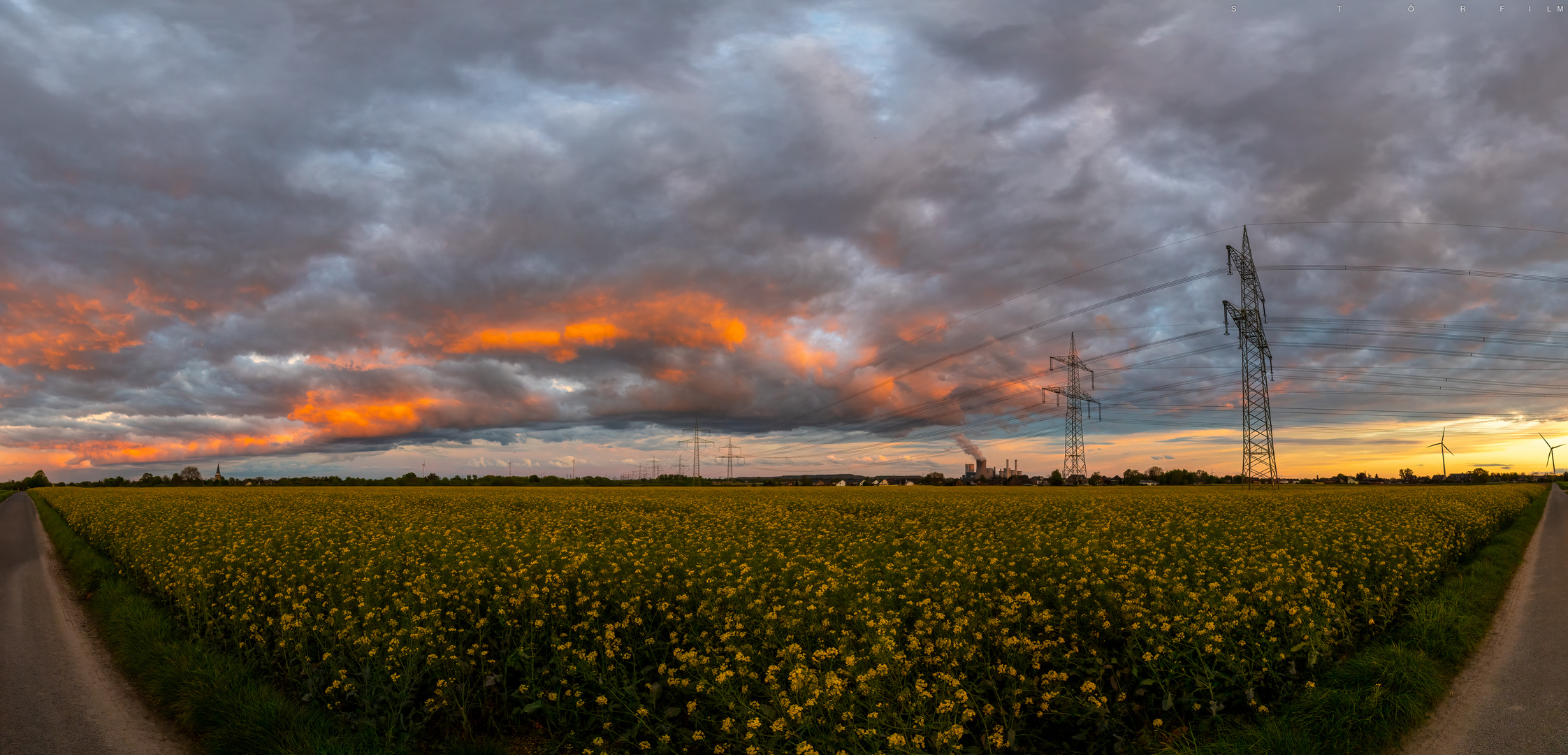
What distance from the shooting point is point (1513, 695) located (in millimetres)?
9836

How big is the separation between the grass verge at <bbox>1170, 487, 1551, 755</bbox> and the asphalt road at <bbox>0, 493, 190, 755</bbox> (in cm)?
1254

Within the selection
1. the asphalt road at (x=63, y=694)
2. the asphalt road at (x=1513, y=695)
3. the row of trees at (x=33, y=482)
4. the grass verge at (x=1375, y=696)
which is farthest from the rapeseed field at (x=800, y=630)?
the row of trees at (x=33, y=482)

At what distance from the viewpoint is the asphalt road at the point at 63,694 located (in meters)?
8.86

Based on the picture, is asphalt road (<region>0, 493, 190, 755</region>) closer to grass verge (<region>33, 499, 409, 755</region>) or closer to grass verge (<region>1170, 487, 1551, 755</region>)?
grass verge (<region>33, 499, 409, 755</region>)

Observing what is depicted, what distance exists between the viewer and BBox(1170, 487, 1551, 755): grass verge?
7926mm

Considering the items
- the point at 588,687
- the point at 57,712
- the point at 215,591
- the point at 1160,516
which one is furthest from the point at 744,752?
the point at 1160,516

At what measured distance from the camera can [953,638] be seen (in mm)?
8977

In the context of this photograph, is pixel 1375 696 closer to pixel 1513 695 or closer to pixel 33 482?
pixel 1513 695

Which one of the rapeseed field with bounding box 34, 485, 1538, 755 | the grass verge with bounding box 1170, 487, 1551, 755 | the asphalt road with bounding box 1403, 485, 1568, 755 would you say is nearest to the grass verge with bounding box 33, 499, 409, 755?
the rapeseed field with bounding box 34, 485, 1538, 755

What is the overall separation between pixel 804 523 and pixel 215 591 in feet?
49.7

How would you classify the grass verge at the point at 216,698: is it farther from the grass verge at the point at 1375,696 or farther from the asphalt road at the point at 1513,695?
the asphalt road at the point at 1513,695

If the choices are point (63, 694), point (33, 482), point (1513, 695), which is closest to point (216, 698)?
point (63, 694)

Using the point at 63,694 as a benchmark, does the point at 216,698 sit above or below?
above

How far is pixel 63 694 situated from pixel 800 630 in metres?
11.1
